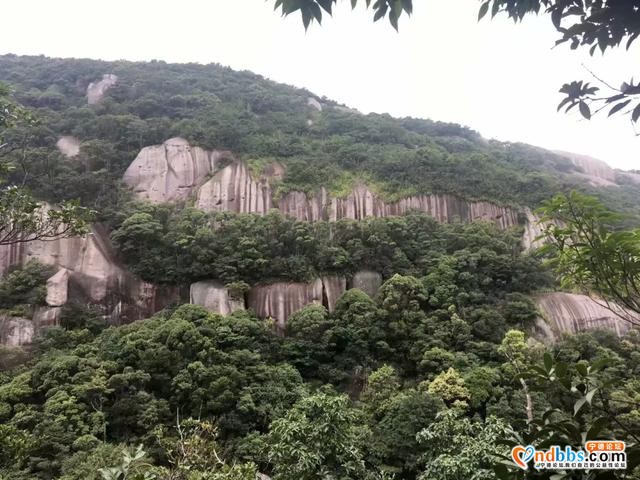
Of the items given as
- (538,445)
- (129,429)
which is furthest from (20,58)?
(538,445)

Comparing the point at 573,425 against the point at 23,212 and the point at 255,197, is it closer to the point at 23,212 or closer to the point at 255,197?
the point at 23,212

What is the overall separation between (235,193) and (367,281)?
8.50 metres

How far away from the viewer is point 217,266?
17.5 metres

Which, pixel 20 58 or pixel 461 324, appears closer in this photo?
pixel 461 324

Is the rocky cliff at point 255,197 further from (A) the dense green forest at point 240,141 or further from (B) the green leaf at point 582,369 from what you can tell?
(B) the green leaf at point 582,369

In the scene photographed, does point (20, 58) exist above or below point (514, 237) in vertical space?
above

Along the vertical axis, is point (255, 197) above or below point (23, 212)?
above

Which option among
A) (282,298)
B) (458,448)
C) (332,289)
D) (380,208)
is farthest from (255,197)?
(458,448)

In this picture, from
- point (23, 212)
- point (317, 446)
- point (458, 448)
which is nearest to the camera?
point (23, 212)

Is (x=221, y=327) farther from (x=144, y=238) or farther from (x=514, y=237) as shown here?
(x=514, y=237)

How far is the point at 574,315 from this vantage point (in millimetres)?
16250

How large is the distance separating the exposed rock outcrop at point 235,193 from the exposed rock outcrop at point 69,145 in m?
6.44

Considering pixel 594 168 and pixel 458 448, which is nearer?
pixel 458 448

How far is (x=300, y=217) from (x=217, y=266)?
579 centimetres
